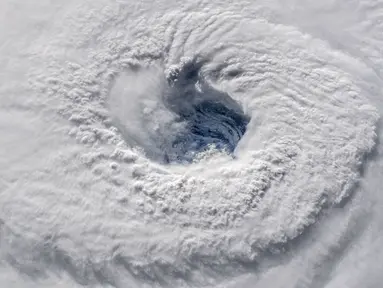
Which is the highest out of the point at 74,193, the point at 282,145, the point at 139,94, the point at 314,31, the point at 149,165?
the point at 314,31

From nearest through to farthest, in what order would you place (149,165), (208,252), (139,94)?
1. (208,252)
2. (149,165)
3. (139,94)

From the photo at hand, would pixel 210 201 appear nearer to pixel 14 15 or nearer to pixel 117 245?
pixel 117 245

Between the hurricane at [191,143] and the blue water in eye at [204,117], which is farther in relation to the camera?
the blue water in eye at [204,117]

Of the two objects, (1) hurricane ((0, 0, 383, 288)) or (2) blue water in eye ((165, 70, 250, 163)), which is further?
(2) blue water in eye ((165, 70, 250, 163))

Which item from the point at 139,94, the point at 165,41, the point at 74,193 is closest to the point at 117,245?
the point at 74,193

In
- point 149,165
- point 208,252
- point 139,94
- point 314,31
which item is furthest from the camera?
point 314,31

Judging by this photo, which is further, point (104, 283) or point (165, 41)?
point (165, 41)

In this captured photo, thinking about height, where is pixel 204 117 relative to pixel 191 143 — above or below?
above

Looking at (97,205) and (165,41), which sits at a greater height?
(165,41)
